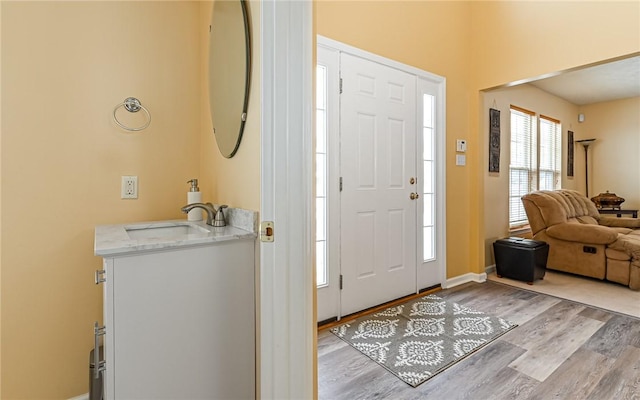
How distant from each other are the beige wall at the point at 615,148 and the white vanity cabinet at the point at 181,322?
7385mm

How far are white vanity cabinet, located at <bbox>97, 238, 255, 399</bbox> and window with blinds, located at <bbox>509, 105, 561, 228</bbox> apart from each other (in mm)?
4214

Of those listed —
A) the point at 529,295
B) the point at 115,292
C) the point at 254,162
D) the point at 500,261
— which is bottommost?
the point at 529,295

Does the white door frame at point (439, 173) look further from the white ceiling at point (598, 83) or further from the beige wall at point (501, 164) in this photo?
the white ceiling at point (598, 83)

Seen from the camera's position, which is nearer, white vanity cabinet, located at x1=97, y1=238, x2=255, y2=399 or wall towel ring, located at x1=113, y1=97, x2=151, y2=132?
white vanity cabinet, located at x1=97, y1=238, x2=255, y2=399

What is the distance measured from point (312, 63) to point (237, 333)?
1062mm

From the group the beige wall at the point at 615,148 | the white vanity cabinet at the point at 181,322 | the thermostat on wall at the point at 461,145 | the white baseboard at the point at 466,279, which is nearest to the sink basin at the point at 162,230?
the white vanity cabinet at the point at 181,322

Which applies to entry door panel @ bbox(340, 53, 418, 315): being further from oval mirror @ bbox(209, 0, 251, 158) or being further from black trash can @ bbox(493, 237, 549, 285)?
black trash can @ bbox(493, 237, 549, 285)

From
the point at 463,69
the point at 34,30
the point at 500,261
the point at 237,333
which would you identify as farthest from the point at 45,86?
the point at 500,261

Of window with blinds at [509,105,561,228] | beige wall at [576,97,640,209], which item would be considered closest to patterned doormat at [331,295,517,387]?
window with blinds at [509,105,561,228]

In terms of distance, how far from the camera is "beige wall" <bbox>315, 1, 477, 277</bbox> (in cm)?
245

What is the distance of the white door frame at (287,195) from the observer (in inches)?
40.5

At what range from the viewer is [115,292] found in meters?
1.00

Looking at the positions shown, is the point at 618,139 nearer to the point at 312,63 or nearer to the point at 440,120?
the point at 440,120

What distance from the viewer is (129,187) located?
1.64 m
